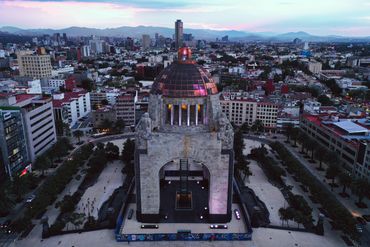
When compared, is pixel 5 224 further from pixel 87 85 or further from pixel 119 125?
pixel 87 85

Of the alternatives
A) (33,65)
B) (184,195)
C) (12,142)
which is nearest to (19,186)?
(12,142)

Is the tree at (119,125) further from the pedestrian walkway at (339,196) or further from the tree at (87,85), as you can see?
the tree at (87,85)

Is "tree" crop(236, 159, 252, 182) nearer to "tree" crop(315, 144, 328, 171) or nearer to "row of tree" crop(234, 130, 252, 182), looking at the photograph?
"row of tree" crop(234, 130, 252, 182)

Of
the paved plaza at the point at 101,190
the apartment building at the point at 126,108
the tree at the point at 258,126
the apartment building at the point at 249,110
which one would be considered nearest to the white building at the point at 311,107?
the apartment building at the point at 249,110

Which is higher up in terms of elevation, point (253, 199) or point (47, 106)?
point (47, 106)

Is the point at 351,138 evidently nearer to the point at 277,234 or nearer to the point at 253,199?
the point at 253,199

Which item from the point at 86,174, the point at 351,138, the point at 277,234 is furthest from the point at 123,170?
the point at 351,138

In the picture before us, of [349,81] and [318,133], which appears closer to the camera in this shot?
[318,133]
